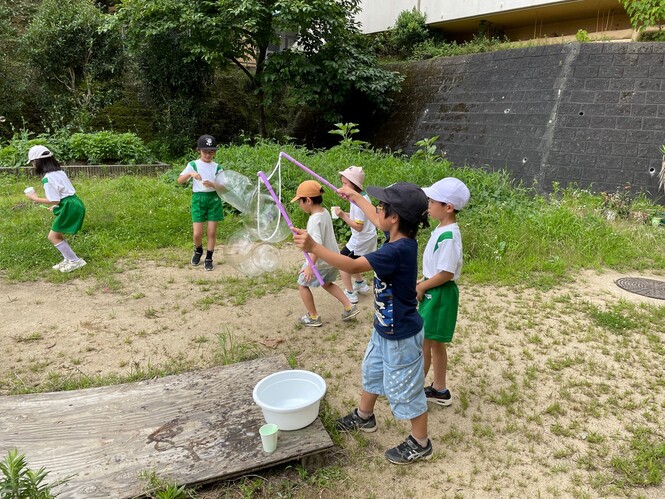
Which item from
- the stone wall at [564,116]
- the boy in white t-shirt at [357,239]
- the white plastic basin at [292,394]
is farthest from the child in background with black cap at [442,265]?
the stone wall at [564,116]

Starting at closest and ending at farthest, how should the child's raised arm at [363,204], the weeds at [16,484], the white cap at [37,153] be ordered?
the weeds at [16,484] < the child's raised arm at [363,204] < the white cap at [37,153]

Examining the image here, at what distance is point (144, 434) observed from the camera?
285 centimetres

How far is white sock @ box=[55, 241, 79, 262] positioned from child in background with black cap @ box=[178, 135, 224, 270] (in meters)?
1.53

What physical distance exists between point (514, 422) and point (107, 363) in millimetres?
3235

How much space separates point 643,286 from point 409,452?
4.31 metres

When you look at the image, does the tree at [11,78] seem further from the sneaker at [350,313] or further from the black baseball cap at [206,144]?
the sneaker at [350,313]

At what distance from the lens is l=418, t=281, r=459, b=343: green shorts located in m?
3.10

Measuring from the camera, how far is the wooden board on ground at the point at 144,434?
8.41ft

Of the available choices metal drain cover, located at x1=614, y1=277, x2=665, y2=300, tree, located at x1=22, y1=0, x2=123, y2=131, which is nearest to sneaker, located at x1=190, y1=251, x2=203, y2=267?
metal drain cover, located at x1=614, y1=277, x2=665, y2=300

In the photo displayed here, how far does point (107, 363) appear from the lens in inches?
154

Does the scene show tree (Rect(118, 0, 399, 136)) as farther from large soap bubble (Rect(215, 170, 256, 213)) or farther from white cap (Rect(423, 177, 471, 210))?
white cap (Rect(423, 177, 471, 210))

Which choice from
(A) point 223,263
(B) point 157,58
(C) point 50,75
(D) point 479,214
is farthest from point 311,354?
(C) point 50,75

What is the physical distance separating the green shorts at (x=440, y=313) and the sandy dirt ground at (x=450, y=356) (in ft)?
2.14

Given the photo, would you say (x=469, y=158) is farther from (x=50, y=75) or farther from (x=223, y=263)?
(x=50, y=75)
